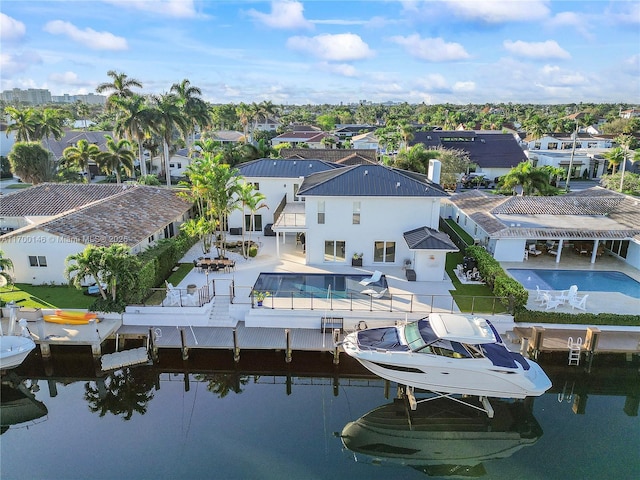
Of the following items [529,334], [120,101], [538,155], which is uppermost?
[120,101]

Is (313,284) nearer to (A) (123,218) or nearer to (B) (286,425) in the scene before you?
(B) (286,425)

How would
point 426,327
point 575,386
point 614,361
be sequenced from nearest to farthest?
point 426,327, point 575,386, point 614,361

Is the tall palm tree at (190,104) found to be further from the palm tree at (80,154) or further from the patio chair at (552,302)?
the patio chair at (552,302)

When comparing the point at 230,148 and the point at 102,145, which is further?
the point at 102,145

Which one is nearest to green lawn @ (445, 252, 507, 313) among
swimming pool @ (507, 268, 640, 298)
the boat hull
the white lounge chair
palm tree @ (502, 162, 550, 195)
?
swimming pool @ (507, 268, 640, 298)

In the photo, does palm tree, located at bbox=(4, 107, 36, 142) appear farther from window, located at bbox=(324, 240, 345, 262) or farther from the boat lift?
the boat lift

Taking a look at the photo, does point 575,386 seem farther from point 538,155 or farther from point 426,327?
point 538,155

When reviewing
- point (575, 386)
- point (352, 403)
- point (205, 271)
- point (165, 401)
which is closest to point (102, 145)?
point (205, 271)

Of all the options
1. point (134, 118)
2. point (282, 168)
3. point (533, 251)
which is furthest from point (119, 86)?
point (533, 251)
